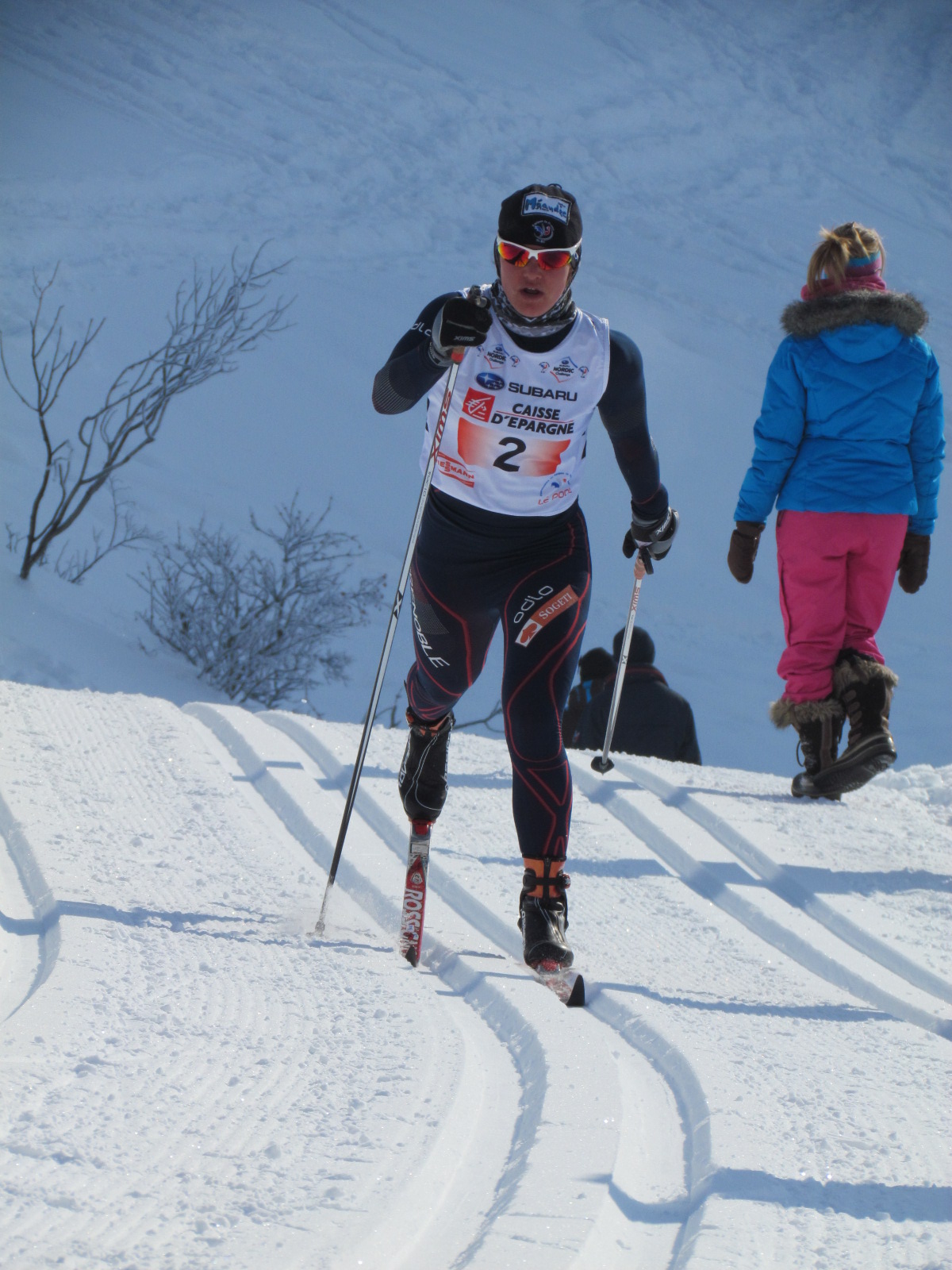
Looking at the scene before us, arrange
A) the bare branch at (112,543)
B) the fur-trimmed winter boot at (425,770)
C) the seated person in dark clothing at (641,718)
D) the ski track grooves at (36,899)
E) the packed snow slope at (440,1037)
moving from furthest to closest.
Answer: the bare branch at (112,543)
the seated person in dark clothing at (641,718)
the fur-trimmed winter boot at (425,770)
the ski track grooves at (36,899)
the packed snow slope at (440,1037)

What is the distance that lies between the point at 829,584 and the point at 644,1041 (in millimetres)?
2505

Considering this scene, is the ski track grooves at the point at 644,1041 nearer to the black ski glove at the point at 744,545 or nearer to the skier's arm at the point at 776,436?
the black ski glove at the point at 744,545

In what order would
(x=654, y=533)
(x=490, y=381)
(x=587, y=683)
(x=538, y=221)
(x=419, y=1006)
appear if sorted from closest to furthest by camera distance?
1. (x=419, y=1006)
2. (x=538, y=221)
3. (x=490, y=381)
4. (x=654, y=533)
5. (x=587, y=683)

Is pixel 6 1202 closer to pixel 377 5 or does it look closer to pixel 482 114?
→ pixel 482 114

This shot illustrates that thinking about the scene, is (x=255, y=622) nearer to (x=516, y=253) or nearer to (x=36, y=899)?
(x=36, y=899)

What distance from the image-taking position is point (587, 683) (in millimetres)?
6406

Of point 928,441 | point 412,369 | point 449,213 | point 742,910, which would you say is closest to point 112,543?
point 928,441

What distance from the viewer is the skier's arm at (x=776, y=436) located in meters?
4.48

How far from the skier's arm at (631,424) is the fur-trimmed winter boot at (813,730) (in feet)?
5.30

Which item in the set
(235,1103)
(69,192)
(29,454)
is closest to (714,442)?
(29,454)

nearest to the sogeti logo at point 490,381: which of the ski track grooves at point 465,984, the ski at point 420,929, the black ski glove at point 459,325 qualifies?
the black ski glove at point 459,325

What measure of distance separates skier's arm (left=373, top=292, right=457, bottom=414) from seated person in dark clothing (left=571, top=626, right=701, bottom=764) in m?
2.99

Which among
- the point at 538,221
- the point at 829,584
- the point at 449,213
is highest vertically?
the point at 449,213

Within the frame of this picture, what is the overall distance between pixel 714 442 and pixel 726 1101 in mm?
19764
